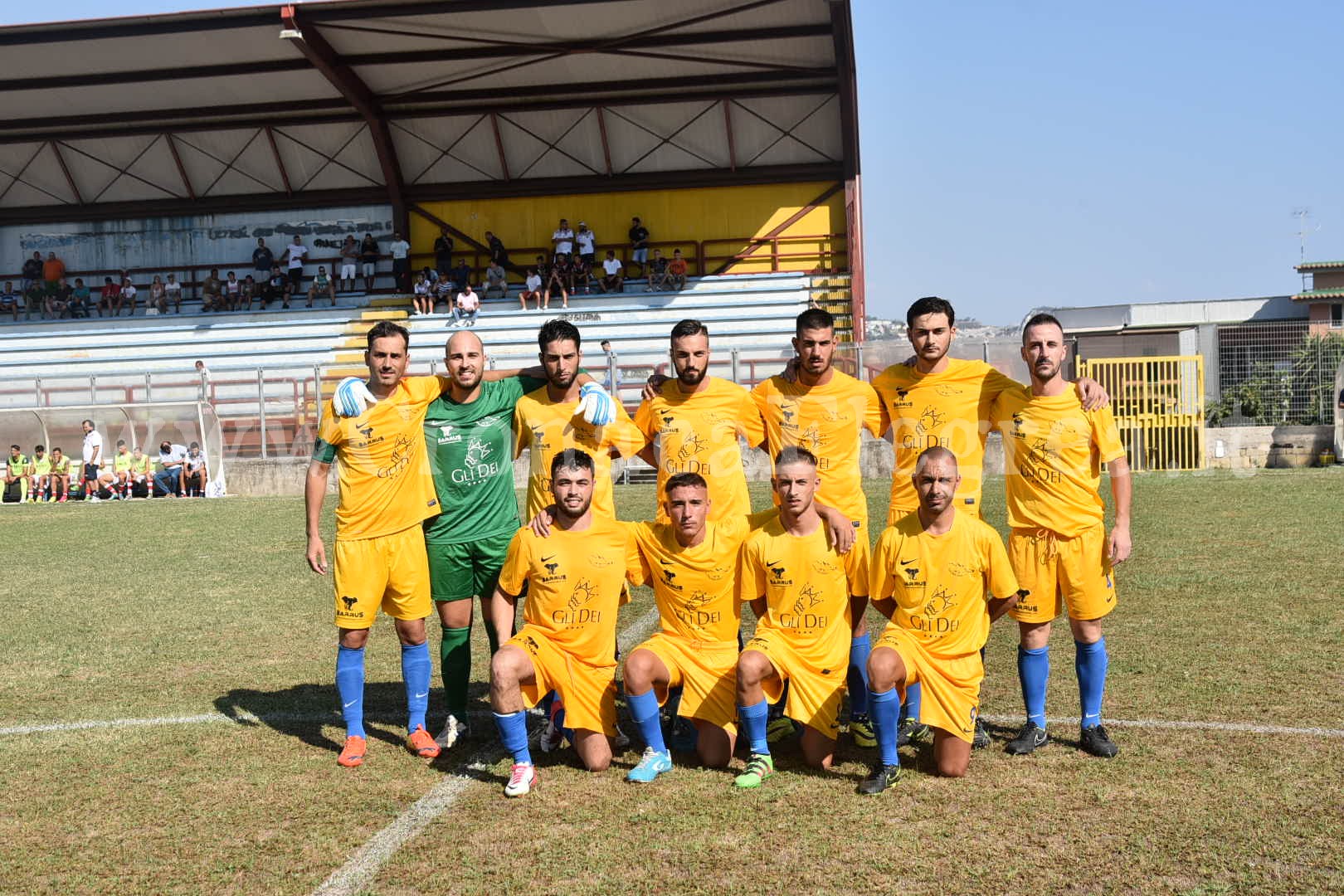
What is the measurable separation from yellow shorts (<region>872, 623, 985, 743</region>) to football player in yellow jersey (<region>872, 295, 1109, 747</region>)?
2.42ft

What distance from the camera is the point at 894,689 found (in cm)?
479

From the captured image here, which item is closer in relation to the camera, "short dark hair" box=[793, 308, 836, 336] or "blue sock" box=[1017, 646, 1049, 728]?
"blue sock" box=[1017, 646, 1049, 728]

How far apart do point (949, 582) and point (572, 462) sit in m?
1.70

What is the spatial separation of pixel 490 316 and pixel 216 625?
64.0 feet

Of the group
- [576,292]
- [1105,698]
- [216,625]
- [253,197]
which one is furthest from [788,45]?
[1105,698]

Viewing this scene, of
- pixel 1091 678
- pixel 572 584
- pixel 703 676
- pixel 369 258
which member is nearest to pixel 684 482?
pixel 572 584

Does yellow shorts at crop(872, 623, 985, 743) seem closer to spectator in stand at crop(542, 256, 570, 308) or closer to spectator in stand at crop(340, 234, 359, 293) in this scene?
spectator in stand at crop(542, 256, 570, 308)

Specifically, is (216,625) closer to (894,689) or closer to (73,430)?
(894,689)

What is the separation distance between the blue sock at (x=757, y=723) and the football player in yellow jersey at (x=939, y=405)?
118cm

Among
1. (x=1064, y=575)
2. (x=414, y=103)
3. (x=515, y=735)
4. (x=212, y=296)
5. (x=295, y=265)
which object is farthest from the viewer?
(x=295, y=265)

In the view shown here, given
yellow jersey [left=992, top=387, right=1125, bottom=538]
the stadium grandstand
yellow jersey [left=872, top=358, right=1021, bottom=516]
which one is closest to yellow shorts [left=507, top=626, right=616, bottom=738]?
yellow jersey [left=872, top=358, right=1021, bottom=516]

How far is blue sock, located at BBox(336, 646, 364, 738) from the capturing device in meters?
5.36

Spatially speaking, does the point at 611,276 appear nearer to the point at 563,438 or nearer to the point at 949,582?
the point at 563,438

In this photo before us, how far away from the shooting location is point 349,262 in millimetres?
29531
